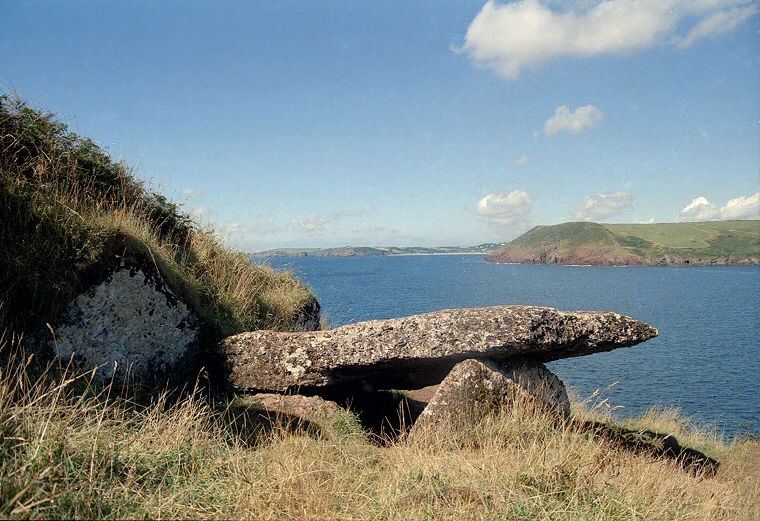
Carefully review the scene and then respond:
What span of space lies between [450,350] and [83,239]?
5.67 metres

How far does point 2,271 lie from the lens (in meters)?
6.66

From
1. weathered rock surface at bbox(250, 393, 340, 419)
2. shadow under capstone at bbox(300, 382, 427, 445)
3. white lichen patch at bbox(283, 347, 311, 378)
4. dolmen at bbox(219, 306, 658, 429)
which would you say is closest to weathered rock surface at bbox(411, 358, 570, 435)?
dolmen at bbox(219, 306, 658, 429)

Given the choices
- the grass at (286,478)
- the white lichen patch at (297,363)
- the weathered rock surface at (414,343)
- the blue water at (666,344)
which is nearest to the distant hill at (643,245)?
the blue water at (666,344)

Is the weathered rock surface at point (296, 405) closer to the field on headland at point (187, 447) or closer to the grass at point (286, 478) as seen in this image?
the field on headland at point (187, 447)

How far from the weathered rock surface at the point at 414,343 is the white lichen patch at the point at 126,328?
35.8 inches

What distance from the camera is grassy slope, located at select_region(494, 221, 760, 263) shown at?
449 ft

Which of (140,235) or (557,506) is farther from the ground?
(140,235)

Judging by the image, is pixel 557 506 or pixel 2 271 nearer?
pixel 557 506

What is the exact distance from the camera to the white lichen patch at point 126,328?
7070 mm

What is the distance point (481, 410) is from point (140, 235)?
6175 mm

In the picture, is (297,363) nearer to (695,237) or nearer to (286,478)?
(286,478)

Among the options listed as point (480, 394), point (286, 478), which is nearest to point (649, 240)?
point (480, 394)

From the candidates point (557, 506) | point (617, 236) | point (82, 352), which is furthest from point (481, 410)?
point (617, 236)

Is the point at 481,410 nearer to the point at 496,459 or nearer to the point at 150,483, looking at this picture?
the point at 496,459
